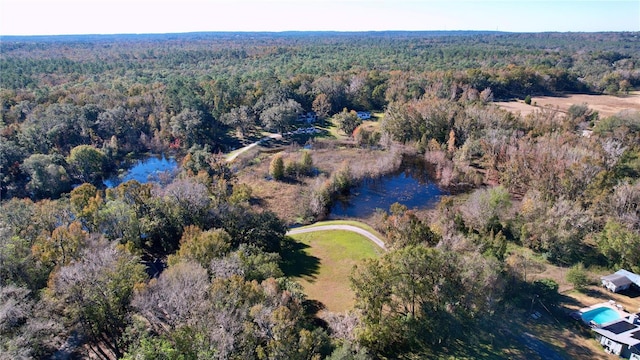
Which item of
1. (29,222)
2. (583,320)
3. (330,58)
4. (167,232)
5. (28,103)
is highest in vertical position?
(330,58)

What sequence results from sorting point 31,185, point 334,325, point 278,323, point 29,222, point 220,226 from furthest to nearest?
point 31,185
point 220,226
point 29,222
point 334,325
point 278,323

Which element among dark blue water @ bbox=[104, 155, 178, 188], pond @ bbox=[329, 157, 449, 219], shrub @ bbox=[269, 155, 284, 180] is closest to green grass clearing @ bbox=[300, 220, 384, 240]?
pond @ bbox=[329, 157, 449, 219]

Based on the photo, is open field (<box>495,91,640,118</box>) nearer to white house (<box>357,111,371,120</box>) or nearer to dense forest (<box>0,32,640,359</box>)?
dense forest (<box>0,32,640,359</box>)

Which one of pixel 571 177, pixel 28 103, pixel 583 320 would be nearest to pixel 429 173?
pixel 571 177

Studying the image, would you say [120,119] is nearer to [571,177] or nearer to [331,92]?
[331,92]

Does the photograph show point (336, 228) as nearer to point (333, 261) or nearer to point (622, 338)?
point (333, 261)

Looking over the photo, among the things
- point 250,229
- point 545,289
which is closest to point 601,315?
point 545,289
